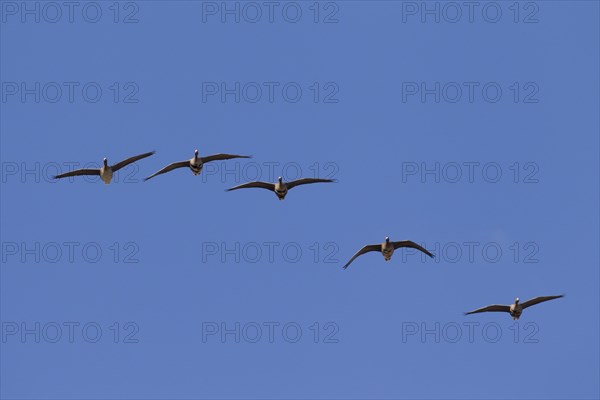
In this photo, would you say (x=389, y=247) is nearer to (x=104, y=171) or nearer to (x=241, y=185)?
(x=241, y=185)

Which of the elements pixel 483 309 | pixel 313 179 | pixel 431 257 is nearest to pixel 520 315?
pixel 483 309

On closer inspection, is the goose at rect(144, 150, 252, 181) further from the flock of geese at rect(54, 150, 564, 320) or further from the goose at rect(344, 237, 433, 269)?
the goose at rect(344, 237, 433, 269)

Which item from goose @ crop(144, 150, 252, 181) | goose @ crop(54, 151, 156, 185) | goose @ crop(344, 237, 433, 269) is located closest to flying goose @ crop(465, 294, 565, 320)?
goose @ crop(344, 237, 433, 269)

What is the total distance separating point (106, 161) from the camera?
75125 millimetres

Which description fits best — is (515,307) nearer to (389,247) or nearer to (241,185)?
(389,247)

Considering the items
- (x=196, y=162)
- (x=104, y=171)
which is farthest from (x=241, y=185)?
(x=104, y=171)

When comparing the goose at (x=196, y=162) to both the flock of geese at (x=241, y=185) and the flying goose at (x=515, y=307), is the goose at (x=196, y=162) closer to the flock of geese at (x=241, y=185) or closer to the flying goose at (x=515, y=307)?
the flock of geese at (x=241, y=185)

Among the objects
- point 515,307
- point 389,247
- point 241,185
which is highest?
point 241,185

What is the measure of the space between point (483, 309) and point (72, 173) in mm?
29932

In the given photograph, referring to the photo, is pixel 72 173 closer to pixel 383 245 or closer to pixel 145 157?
pixel 145 157

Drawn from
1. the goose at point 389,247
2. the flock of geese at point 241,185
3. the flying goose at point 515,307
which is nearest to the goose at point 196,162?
the flock of geese at point 241,185

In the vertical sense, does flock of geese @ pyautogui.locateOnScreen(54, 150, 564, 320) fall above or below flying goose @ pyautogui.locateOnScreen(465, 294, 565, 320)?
above

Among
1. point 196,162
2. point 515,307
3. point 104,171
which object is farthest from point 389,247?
point 104,171

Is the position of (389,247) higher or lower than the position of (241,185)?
lower
